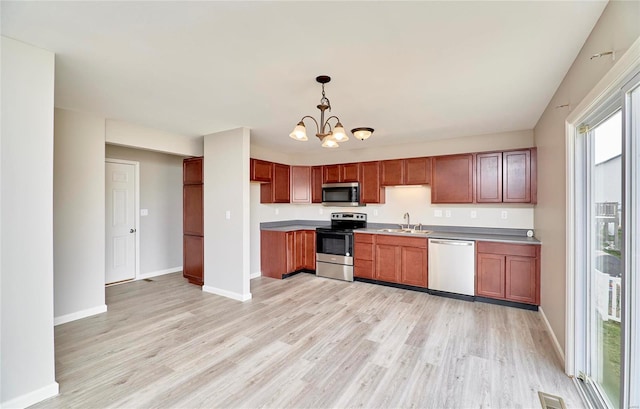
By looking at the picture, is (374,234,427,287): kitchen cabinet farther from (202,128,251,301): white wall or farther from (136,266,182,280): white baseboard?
(136,266,182,280): white baseboard

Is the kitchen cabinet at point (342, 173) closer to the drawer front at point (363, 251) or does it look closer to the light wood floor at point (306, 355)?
the drawer front at point (363, 251)

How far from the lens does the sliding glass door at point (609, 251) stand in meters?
1.37

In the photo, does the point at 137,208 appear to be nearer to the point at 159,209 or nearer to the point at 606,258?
the point at 159,209

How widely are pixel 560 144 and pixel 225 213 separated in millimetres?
3883

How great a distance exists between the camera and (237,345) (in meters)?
2.65

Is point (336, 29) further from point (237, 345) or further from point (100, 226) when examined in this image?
point (100, 226)

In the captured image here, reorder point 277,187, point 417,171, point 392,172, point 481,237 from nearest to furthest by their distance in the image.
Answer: point 481,237
point 417,171
point 392,172
point 277,187

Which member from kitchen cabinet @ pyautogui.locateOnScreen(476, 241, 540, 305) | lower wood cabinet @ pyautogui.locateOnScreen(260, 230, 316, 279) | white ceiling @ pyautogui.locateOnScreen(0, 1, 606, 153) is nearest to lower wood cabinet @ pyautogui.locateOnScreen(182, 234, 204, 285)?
lower wood cabinet @ pyautogui.locateOnScreen(260, 230, 316, 279)

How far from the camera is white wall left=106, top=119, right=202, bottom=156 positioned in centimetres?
360

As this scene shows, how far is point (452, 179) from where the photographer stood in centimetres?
422

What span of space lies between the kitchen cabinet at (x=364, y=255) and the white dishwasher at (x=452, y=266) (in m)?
0.93

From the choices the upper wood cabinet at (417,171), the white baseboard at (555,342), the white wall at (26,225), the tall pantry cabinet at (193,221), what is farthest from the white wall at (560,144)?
the tall pantry cabinet at (193,221)

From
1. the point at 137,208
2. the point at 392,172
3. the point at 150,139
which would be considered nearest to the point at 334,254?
the point at 392,172

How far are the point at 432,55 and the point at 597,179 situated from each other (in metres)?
1.45
